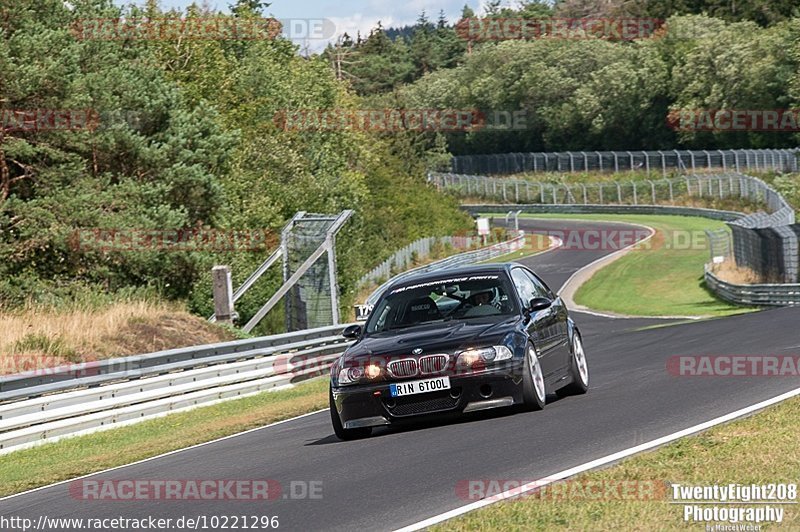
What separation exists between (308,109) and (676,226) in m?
24.8

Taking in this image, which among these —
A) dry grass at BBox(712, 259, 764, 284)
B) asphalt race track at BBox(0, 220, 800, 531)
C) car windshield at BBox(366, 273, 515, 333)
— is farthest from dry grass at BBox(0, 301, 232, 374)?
dry grass at BBox(712, 259, 764, 284)

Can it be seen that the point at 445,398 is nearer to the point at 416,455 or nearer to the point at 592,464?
the point at 416,455

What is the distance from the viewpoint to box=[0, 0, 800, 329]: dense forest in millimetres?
35562

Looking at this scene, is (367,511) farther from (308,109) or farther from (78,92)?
(308,109)

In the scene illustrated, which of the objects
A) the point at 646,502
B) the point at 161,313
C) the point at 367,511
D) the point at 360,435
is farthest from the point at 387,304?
the point at 161,313

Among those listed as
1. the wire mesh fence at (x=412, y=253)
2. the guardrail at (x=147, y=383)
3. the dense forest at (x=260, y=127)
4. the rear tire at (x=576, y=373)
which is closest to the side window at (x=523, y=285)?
the rear tire at (x=576, y=373)

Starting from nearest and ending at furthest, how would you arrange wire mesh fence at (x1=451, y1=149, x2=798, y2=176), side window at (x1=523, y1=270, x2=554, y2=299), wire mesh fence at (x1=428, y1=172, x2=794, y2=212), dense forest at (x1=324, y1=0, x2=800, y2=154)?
side window at (x1=523, y1=270, x2=554, y2=299), wire mesh fence at (x1=428, y1=172, x2=794, y2=212), wire mesh fence at (x1=451, y1=149, x2=798, y2=176), dense forest at (x1=324, y1=0, x2=800, y2=154)

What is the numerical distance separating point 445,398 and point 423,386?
0.77 ft

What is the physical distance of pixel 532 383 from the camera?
12250 millimetres

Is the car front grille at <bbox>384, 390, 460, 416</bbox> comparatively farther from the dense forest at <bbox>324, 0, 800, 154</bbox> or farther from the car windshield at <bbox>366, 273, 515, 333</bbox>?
the dense forest at <bbox>324, 0, 800, 154</bbox>

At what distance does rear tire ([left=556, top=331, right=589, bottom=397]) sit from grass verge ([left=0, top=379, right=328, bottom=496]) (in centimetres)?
380

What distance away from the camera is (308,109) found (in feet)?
246

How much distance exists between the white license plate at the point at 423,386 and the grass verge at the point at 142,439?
10.4ft

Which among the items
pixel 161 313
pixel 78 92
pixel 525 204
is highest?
pixel 78 92
